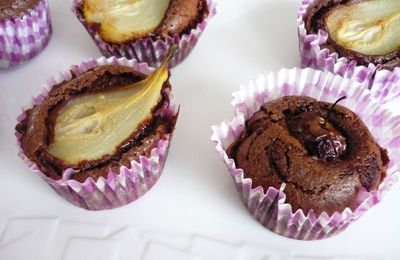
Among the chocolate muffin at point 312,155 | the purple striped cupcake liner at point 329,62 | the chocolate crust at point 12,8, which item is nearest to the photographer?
the chocolate muffin at point 312,155

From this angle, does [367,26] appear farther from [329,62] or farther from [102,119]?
[102,119]

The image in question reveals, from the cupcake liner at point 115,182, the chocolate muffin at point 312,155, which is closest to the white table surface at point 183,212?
the cupcake liner at point 115,182

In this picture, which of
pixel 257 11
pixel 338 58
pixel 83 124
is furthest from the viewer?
pixel 257 11

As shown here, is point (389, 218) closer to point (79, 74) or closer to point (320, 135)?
point (320, 135)

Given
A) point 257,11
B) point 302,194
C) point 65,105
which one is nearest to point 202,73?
point 257,11

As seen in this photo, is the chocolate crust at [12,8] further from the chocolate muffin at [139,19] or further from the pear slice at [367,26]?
the pear slice at [367,26]

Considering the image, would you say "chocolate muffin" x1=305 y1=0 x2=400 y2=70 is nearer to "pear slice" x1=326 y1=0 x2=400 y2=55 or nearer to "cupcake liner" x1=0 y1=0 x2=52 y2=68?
"pear slice" x1=326 y1=0 x2=400 y2=55

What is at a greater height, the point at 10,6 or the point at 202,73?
the point at 10,6
